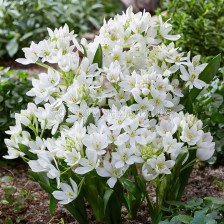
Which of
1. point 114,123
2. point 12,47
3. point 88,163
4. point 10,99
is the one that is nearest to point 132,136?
point 114,123

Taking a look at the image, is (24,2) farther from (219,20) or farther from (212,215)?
(212,215)

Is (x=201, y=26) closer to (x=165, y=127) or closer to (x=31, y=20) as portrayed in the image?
(x=165, y=127)

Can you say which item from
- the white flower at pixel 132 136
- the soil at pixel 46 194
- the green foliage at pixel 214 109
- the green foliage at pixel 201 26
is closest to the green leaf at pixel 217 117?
the green foliage at pixel 214 109

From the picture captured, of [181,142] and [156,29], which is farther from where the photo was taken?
[156,29]

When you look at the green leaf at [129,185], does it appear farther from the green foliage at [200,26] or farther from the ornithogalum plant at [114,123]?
the green foliage at [200,26]

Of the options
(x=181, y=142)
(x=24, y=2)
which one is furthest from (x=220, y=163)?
(x=24, y=2)

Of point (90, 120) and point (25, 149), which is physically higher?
point (90, 120)
